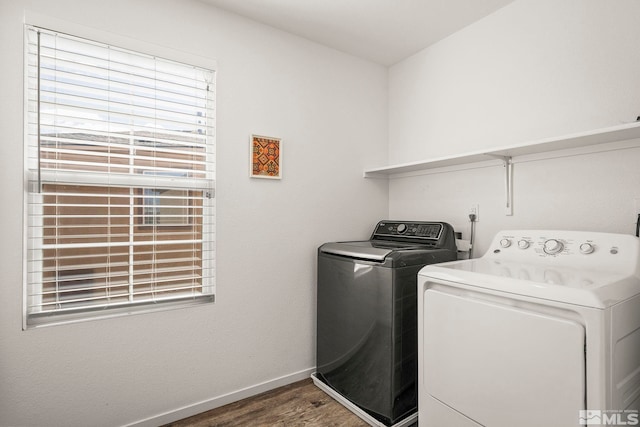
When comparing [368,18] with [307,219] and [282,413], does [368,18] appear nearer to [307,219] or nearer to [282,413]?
[307,219]

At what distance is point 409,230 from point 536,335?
3.73 feet

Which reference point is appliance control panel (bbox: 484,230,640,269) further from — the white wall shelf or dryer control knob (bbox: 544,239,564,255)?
the white wall shelf

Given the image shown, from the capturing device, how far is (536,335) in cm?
117

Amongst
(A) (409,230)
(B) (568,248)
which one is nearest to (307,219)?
(A) (409,230)

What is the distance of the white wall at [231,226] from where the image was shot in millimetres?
1470

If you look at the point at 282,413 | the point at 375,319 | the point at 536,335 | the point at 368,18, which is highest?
the point at 368,18

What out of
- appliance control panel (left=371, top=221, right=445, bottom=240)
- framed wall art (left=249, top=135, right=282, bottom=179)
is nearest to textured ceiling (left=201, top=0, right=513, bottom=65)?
framed wall art (left=249, top=135, right=282, bottom=179)

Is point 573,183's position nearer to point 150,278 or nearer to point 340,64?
point 340,64

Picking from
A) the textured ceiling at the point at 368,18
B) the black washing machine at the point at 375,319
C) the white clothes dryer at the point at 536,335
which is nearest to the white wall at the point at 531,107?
the textured ceiling at the point at 368,18

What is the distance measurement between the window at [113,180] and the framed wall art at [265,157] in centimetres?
25

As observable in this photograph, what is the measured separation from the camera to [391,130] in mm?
2709

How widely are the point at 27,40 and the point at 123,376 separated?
5.32 feet

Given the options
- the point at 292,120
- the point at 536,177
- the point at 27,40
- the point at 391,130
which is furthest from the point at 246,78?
the point at 536,177

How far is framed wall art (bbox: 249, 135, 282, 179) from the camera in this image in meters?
2.06
